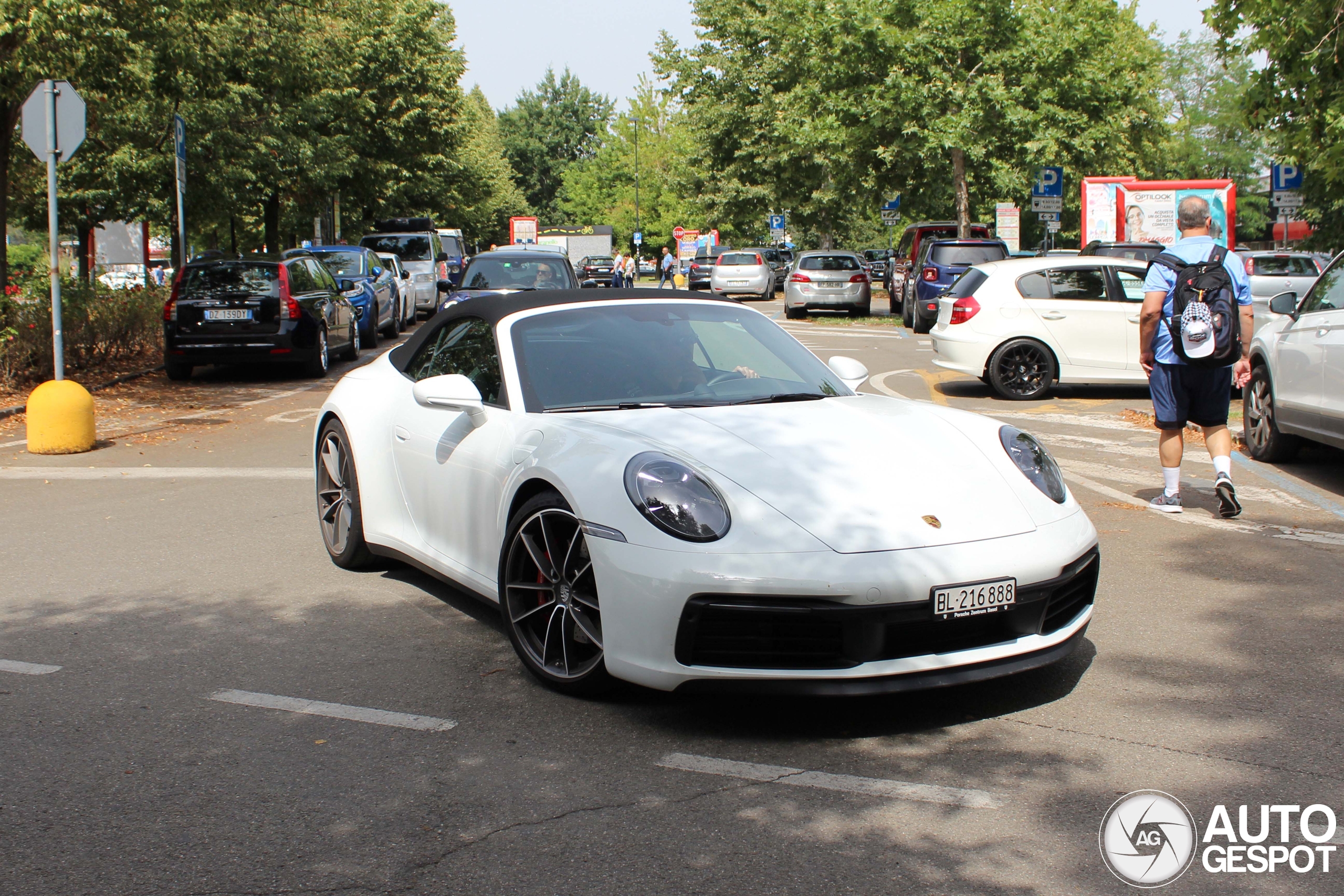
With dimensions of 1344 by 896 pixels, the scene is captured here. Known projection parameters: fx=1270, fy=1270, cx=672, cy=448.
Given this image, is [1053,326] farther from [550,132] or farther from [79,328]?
[550,132]

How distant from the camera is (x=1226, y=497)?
282 inches

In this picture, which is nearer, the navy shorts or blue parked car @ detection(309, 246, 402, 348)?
the navy shorts

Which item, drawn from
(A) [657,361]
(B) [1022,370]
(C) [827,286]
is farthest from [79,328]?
(C) [827,286]

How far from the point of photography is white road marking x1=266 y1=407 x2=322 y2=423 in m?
12.3

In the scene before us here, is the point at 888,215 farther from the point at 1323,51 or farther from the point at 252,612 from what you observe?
the point at 252,612

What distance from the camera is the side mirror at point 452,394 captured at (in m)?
4.77

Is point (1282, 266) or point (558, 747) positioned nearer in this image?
point (558, 747)

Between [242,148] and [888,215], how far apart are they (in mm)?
21179

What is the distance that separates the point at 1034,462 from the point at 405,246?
1120 inches

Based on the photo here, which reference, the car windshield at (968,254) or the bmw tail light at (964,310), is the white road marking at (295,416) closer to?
the bmw tail light at (964,310)

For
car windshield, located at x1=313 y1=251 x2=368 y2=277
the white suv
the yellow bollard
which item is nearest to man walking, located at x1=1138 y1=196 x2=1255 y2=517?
the white suv

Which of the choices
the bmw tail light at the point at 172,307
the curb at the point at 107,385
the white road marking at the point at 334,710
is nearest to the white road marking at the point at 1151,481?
the white road marking at the point at 334,710

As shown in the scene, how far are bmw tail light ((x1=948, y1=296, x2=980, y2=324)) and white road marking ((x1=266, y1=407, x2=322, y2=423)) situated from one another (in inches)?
271

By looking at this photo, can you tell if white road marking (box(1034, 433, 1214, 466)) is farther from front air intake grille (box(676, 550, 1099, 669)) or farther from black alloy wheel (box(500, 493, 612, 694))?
black alloy wheel (box(500, 493, 612, 694))
